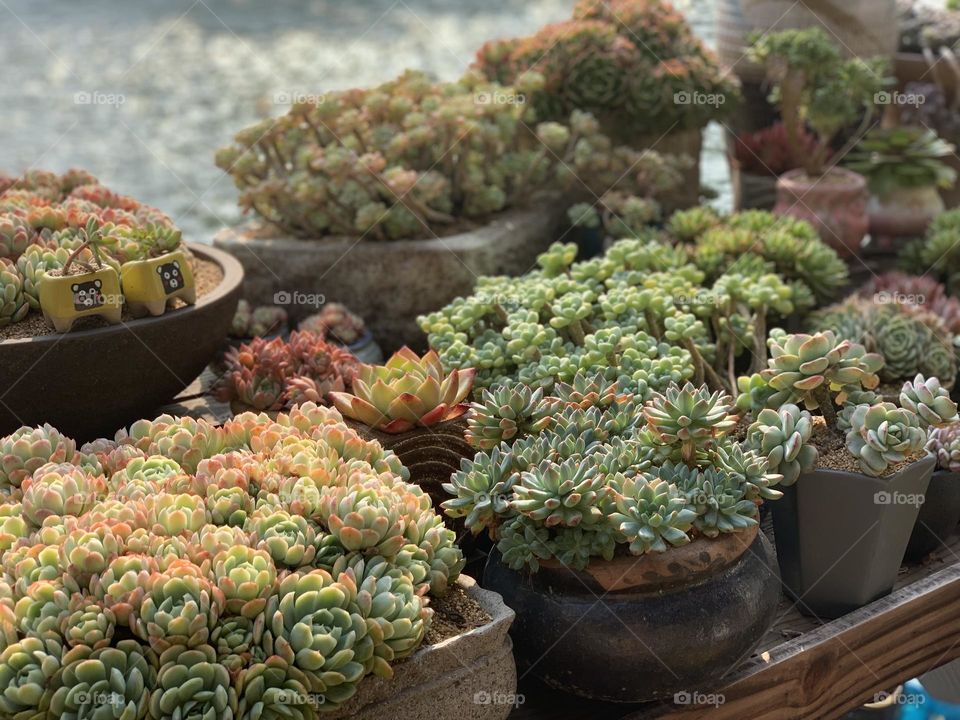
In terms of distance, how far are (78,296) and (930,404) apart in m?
1.59

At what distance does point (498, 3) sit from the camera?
11.6 m

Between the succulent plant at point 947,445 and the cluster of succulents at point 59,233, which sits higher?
the cluster of succulents at point 59,233

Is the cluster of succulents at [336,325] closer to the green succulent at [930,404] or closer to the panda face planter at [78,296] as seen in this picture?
the panda face planter at [78,296]

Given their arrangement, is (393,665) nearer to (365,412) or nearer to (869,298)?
(365,412)

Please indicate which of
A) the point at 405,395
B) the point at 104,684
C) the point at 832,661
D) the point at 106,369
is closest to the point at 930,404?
the point at 832,661

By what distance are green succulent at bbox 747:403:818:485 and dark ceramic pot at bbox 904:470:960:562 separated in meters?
0.40

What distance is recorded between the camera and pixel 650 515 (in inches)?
61.6

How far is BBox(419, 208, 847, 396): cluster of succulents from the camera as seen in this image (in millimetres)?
2150

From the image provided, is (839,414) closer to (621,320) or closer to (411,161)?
(621,320)

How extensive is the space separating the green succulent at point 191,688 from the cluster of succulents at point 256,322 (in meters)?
1.73

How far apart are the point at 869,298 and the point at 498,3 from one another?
30.9 ft

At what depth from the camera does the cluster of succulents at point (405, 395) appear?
1.93 m

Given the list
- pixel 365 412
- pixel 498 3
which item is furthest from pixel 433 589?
pixel 498 3

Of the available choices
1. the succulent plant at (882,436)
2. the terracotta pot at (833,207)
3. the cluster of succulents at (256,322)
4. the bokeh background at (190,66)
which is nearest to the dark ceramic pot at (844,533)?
the succulent plant at (882,436)
